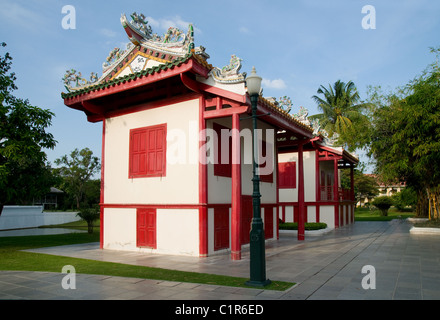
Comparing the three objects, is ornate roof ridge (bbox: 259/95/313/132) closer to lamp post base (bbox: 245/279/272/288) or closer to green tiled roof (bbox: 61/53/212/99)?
green tiled roof (bbox: 61/53/212/99)

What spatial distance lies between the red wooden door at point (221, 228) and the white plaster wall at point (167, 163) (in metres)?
1.00

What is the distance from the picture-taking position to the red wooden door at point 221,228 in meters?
9.93

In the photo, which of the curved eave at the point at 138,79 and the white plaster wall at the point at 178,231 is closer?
the curved eave at the point at 138,79

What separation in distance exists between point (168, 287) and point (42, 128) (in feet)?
25.4

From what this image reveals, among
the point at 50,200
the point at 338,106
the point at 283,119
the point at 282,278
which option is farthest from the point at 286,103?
the point at 50,200

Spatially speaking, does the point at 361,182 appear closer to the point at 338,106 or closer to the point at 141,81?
the point at 338,106

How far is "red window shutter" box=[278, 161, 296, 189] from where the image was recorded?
1997 centimetres

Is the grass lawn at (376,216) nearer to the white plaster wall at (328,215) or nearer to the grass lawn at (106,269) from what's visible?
the white plaster wall at (328,215)

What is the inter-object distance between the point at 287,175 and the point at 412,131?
22.9 ft

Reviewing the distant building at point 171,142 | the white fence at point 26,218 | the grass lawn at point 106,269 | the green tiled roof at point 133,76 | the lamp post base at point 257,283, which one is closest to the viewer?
the lamp post base at point 257,283

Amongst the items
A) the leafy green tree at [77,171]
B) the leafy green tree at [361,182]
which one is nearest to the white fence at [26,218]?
the leafy green tree at [77,171]

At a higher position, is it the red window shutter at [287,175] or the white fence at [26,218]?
the red window shutter at [287,175]

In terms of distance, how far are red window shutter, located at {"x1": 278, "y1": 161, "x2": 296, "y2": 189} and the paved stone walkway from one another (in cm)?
944

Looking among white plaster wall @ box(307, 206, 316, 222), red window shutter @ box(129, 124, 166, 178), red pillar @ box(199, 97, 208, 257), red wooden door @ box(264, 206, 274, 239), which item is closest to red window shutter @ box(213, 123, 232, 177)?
red pillar @ box(199, 97, 208, 257)
